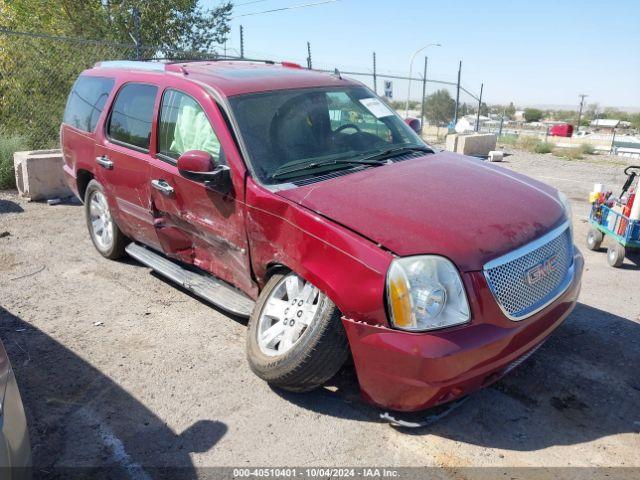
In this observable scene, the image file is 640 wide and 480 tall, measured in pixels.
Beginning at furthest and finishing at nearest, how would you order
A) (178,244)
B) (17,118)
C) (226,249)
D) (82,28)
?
(82,28) → (17,118) → (178,244) → (226,249)

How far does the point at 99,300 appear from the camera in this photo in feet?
15.8

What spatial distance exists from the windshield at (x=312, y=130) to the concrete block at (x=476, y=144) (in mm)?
11225

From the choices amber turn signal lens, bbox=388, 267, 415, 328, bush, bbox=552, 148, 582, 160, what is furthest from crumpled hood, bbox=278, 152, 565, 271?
bush, bbox=552, 148, 582, 160

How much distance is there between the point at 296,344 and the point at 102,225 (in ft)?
11.6

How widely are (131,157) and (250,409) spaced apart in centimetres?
253

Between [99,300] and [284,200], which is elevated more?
[284,200]

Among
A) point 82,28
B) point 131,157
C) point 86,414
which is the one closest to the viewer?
point 86,414

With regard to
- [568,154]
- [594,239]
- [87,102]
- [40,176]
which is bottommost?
[568,154]

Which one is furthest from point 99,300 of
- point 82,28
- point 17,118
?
point 82,28

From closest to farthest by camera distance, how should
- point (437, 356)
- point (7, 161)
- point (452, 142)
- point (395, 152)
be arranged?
point (437, 356) < point (395, 152) < point (7, 161) < point (452, 142)

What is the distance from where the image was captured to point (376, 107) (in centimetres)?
458

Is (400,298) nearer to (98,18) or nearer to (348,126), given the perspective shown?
(348,126)

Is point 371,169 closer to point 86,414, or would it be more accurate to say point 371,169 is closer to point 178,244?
point 178,244

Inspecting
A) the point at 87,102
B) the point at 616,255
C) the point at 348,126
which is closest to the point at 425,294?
the point at 348,126
